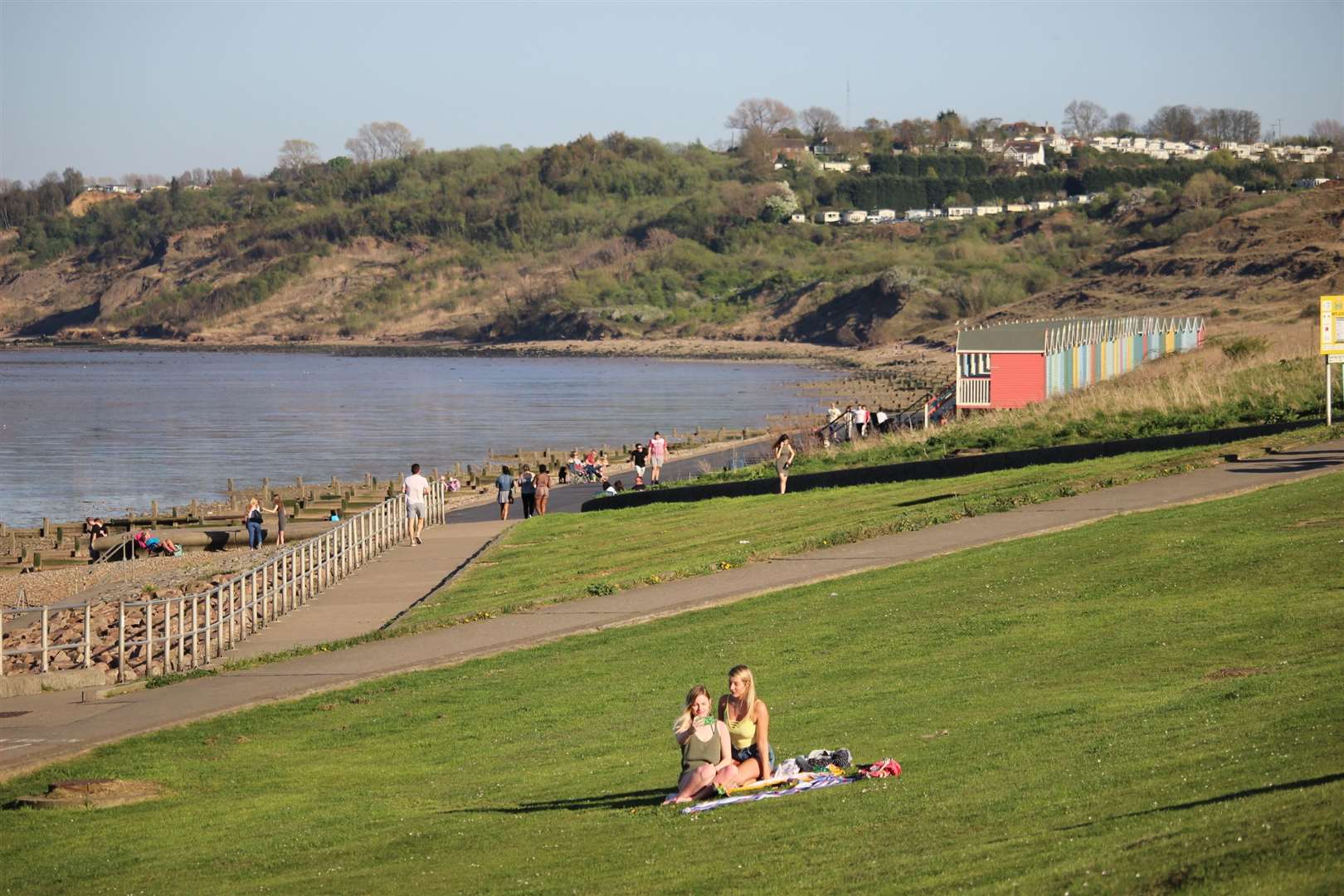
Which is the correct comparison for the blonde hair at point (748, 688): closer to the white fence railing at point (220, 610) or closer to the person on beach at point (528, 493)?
the white fence railing at point (220, 610)

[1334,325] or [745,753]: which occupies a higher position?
[1334,325]

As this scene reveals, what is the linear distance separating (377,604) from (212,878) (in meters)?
14.5

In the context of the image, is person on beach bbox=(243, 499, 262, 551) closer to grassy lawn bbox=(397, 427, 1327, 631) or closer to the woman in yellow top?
grassy lawn bbox=(397, 427, 1327, 631)

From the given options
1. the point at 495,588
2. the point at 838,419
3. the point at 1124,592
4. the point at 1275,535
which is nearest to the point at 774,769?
the point at 1124,592

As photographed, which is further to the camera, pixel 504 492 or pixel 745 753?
pixel 504 492

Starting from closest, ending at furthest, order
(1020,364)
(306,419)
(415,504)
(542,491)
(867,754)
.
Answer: (867,754), (415,504), (542,491), (1020,364), (306,419)

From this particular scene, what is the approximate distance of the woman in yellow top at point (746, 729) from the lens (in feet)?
36.0

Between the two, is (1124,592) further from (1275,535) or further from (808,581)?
(808,581)

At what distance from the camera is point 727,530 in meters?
28.5

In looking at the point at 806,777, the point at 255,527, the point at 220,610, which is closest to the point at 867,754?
the point at 806,777

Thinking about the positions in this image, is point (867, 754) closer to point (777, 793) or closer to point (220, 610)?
point (777, 793)

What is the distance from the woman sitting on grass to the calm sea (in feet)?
159

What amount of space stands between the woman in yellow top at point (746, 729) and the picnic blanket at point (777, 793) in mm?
142

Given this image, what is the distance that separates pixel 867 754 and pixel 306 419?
96.0 m
